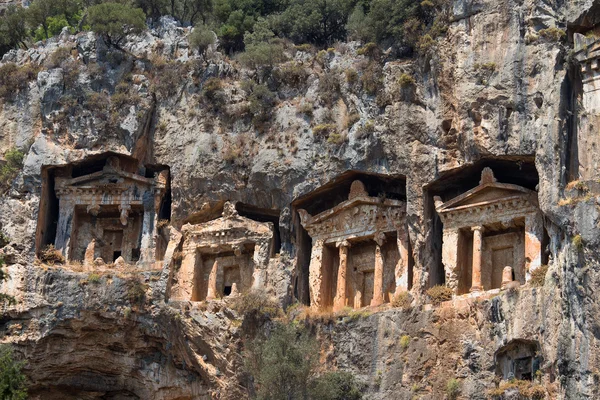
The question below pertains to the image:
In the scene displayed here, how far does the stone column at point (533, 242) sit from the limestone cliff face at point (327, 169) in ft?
3.65

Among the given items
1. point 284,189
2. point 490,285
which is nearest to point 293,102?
point 284,189

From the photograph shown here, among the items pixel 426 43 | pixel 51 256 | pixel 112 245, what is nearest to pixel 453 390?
pixel 426 43

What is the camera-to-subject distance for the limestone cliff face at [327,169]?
104 ft

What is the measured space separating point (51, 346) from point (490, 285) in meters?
13.3

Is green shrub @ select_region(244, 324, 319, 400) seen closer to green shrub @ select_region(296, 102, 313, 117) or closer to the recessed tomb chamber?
the recessed tomb chamber

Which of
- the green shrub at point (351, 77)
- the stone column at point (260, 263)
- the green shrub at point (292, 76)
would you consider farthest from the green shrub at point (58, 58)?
the green shrub at point (351, 77)

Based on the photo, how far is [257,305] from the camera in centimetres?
3606

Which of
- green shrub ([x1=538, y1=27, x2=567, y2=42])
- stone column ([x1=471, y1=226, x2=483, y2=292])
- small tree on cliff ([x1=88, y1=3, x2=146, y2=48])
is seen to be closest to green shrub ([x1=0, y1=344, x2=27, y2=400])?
stone column ([x1=471, y1=226, x2=483, y2=292])

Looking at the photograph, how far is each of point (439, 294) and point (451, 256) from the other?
1290 millimetres

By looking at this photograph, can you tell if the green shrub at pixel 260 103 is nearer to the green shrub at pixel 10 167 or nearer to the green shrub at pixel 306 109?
the green shrub at pixel 306 109

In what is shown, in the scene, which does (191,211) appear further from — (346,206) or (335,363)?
(335,363)

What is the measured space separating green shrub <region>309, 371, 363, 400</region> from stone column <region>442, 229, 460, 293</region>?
3.88 metres

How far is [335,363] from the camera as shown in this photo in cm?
3416

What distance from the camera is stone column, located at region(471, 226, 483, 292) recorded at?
34.0 m
